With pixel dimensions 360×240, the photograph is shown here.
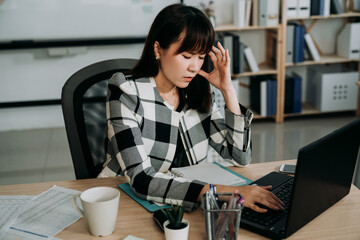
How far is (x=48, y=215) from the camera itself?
3.71 feet

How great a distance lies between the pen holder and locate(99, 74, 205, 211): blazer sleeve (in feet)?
0.54

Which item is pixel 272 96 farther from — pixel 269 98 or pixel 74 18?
pixel 74 18

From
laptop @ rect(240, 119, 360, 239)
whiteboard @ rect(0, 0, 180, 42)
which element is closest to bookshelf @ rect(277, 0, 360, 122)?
whiteboard @ rect(0, 0, 180, 42)

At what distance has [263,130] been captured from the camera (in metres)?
3.75


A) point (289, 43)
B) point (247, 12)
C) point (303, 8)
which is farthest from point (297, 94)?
point (247, 12)

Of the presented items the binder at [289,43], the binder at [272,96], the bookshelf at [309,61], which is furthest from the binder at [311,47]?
the binder at [272,96]

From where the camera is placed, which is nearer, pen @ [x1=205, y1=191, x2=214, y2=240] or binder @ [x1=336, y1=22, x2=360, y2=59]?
pen @ [x1=205, y1=191, x2=214, y2=240]

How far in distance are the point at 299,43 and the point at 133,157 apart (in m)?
2.90

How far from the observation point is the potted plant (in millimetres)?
959

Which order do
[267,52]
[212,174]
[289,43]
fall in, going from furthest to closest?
[267,52] → [289,43] → [212,174]

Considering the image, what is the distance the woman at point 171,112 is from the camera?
1248mm

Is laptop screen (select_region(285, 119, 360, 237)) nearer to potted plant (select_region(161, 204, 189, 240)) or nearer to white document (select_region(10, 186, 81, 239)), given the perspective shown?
potted plant (select_region(161, 204, 189, 240))

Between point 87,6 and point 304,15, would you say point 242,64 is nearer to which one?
point 304,15

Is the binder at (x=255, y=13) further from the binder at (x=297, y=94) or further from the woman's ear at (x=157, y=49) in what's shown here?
the woman's ear at (x=157, y=49)
